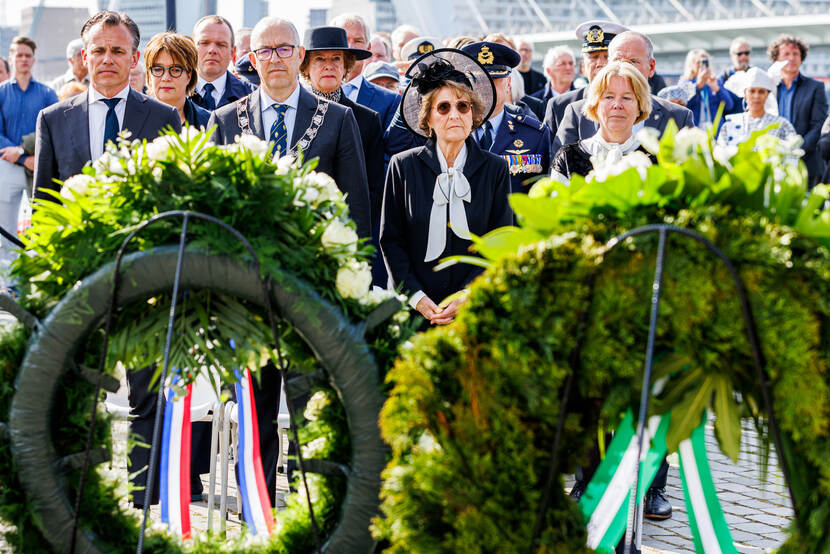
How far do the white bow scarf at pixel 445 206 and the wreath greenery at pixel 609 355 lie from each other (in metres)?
1.88

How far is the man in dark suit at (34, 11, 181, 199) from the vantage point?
170 inches

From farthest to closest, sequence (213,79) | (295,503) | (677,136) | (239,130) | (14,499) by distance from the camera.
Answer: (213,79)
(239,130)
(295,503)
(14,499)
(677,136)

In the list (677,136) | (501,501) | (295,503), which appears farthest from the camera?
(295,503)

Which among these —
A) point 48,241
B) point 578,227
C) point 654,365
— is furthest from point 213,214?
point 654,365

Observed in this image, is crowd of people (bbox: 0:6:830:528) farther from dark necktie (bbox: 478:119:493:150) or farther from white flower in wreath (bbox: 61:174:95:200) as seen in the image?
white flower in wreath (bbox: 61:174:95:200)

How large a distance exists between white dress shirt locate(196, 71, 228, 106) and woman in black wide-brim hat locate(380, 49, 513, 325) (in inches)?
95.7

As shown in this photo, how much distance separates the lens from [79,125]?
4.36 meters

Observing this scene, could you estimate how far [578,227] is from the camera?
7.78 ft

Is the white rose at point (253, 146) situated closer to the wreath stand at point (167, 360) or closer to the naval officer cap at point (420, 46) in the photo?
the wreath stand at point (167, 360)

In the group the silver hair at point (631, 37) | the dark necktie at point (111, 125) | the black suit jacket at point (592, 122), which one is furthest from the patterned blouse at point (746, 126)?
the dark necktie at point (111, 125)

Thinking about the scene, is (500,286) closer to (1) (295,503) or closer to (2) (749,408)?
(2) (749,408)

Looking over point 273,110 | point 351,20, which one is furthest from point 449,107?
point 351,20

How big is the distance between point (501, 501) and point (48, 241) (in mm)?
1425

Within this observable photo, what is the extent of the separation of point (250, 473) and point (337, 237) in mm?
1119
